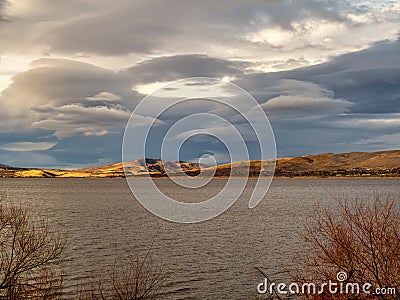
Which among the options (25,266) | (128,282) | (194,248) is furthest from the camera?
(194,248)

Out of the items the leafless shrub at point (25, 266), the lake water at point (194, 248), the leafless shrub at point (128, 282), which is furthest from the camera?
the lake water at point (194, 248)

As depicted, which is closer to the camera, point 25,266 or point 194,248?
point 25,266

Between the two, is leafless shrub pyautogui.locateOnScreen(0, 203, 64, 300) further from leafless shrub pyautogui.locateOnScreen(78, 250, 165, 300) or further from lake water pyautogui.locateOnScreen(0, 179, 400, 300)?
lake water pyautogui.locateOnScreen(0, 179, 400, 300)

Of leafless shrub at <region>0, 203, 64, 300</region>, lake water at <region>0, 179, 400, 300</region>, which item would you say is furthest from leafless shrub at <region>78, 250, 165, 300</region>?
leafless shrub at <region>0, 203, 64, 300</region>

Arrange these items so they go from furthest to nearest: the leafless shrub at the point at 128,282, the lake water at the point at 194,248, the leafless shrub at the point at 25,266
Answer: the lake water at the point at 194,248, the leafless shrub at the point at 128,282, the leafless shrub at the point at 25,266

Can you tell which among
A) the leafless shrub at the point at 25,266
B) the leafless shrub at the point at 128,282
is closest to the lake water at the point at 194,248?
the leafless shrub at the point at 128,282

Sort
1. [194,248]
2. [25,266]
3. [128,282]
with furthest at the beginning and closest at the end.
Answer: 1. [194,248]
2. [128,282]
3. [25,266]

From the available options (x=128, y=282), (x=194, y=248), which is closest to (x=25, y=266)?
(x=128, y=282)

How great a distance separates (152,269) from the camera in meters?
37.2

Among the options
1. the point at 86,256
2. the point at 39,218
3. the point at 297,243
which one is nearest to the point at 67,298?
the point at 86,256

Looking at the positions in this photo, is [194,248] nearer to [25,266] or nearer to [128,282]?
[128,282]

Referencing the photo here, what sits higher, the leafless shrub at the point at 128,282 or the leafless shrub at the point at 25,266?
the leafless shrub at the point at 25,266

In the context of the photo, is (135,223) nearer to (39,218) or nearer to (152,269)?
(39,218)

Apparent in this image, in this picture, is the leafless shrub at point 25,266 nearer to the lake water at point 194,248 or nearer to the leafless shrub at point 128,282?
the leafless shrub at point 128,282
